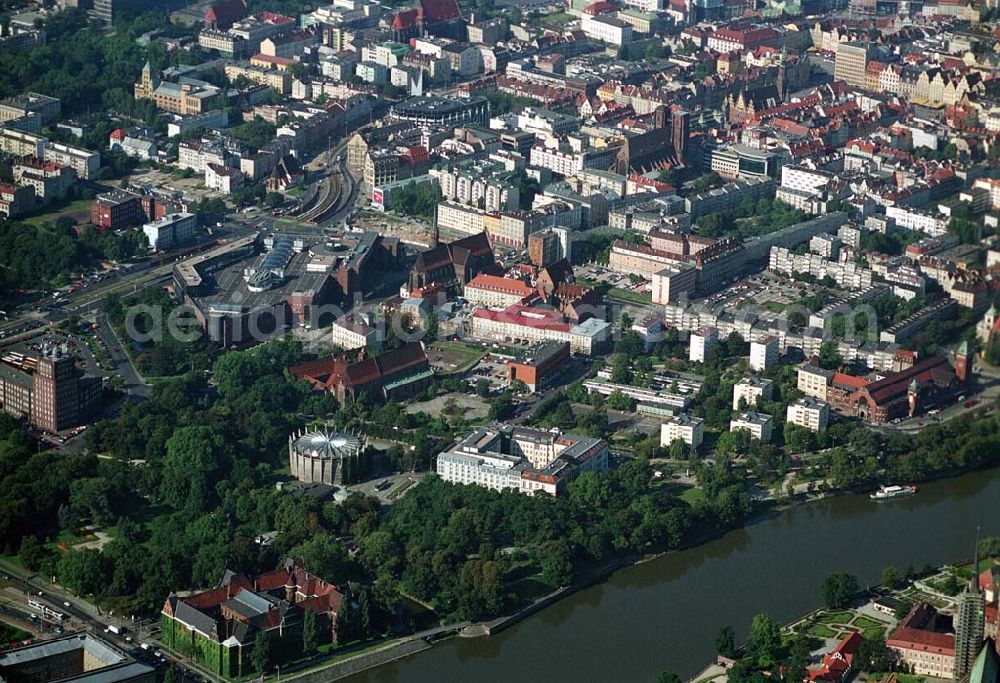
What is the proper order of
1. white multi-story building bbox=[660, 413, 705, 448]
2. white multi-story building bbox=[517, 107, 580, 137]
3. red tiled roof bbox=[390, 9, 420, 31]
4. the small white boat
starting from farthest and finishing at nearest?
1. red tiled roof bbox=[390, 9, 420, 31]
2. white multi-story building bbox=[517, 107, 580, 137]
3. white multi-story building bbox=[660, 413, 705, 448]
4. the small white boat

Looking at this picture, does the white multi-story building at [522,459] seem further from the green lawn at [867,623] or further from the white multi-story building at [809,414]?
the green lawn at [867,623]

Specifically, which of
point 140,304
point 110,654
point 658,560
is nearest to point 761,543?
point 658,560

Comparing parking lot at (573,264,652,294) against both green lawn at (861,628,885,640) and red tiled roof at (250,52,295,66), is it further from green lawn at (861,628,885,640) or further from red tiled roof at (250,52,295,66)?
red tiled roof at (250,52,295,66)

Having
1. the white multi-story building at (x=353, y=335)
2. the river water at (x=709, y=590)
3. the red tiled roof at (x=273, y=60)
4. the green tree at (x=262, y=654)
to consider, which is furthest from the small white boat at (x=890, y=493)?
the red tiled roof at (x=273, y=60)

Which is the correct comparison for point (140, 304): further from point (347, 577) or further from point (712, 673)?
point (712, 673)

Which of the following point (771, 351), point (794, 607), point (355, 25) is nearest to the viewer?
point (794, 607)

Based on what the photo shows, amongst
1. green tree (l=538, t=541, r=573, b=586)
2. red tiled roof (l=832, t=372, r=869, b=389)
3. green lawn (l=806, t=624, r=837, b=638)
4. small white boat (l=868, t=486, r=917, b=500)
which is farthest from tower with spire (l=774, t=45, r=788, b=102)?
green lawn (l=806, t=624, r=837, b=638)
